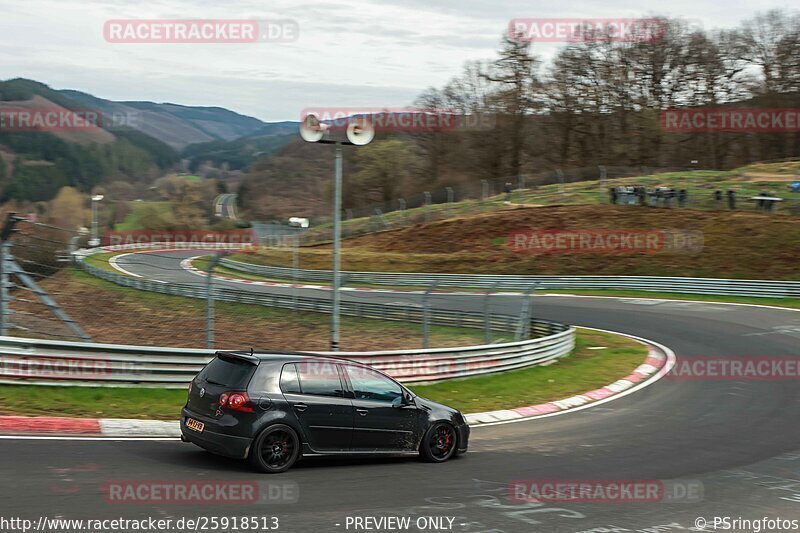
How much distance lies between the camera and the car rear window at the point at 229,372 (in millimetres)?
9000

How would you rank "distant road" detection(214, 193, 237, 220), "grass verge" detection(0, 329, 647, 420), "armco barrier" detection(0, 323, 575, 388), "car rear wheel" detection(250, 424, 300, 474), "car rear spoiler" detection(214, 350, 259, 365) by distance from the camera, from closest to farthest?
"car rear wheel" detection(250, 424, 300, 474), "car rear spoiler" detection(214, 350, 259, 365), "grass verge" detection(0, 329, 647, 420), "armco barrier" detection(0, 323, 575, 388), "distant road" detection(214, 193, 237, 220)

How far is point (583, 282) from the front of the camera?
41781 millimetres

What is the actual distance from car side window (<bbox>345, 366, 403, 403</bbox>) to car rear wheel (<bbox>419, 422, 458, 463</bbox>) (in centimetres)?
65

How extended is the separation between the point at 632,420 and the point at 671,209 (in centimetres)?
3909

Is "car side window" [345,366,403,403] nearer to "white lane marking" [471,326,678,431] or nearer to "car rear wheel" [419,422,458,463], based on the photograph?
"car rear wheel" [419,422,458,463]

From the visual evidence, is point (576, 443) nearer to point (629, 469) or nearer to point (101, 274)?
point (629, 469)

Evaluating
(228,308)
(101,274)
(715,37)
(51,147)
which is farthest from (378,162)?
(51,147)

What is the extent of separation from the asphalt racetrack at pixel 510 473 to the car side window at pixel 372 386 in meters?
0.82

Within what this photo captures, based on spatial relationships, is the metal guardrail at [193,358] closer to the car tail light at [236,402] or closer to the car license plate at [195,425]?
the car license plate at [195,425]

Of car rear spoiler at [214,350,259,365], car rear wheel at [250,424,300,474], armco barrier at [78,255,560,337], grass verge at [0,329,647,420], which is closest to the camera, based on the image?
car rear wheel at [250,424,300,474]

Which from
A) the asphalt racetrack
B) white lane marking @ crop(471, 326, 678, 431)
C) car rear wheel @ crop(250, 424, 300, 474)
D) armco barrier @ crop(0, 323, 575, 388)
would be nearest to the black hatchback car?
car rear wheel @ crop(250, 424, 300, 474)

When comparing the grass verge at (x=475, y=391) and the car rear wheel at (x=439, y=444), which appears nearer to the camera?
the car rear wheel at (x=439, y=444)

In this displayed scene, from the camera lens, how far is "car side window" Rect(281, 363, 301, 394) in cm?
917

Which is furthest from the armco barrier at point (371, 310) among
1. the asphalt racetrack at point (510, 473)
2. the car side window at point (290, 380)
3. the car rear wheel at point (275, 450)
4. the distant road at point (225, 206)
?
the distant road at point (225, 206)
